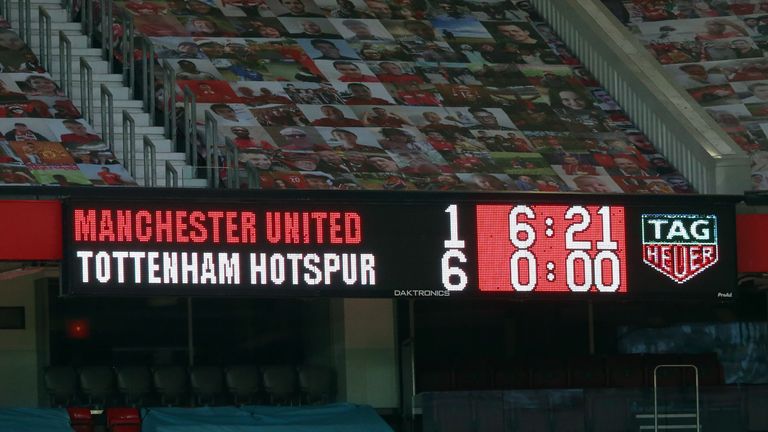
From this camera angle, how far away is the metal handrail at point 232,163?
60.3ft

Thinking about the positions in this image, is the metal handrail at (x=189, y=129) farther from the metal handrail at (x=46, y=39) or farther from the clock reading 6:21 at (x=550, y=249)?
the clock reading 6:21 at (x=550, y=249)

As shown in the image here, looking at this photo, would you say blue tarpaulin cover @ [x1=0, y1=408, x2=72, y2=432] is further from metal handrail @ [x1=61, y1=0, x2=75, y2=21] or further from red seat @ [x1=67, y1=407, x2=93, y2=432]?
metal handrail @ [x1=61, y1=0, x2=75, y2=21]

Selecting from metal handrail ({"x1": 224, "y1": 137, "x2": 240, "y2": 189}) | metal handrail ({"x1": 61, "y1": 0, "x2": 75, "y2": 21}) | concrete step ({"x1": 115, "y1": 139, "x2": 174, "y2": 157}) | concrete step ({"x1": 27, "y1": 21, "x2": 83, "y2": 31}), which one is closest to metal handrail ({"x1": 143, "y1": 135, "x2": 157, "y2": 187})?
metal handrail ({"x1": 224, "y1": 137, "x2": 240, "y2": 189})

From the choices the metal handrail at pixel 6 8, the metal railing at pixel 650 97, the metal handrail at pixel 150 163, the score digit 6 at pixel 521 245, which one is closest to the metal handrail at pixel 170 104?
the metal handrail at pixel 150 163

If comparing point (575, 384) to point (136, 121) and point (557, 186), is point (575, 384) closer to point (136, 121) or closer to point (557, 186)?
point (557, 186)

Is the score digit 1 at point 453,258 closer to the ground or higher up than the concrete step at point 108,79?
closer to the ground

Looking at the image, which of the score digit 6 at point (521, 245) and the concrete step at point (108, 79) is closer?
the score digit 6 at point (521, 245)

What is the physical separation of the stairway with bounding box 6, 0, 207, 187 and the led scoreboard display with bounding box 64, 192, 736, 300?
273cm

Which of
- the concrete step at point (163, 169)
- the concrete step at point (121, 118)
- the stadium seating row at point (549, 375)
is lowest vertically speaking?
the stadium seating row at point (549, 375)

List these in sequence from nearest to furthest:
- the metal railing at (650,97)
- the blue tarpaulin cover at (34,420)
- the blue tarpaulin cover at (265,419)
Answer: the blue tarpaulin cover at (34,420) → the blue tarpaulin cover at (265,419) → the metal railing at (650,97)

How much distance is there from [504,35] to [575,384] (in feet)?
19.9

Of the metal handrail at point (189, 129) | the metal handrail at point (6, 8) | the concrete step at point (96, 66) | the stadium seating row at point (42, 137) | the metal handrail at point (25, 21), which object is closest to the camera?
the stadium seating row at point (42, 137)

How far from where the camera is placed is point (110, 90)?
68.6 ft

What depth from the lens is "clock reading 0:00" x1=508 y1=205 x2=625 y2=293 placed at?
16.7 meters
